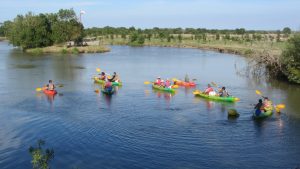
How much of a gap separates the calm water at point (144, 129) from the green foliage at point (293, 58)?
114cm

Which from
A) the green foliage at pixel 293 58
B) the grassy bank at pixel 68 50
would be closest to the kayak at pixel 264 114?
the green foliage at pixel 293 58

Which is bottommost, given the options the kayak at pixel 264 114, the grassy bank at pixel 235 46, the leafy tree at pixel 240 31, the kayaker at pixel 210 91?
the kayak at pixel 264 114

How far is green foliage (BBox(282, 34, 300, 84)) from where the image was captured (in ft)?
115

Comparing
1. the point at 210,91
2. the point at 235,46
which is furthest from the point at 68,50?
the point at 210,91

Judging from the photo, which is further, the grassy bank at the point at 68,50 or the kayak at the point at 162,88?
the grassy bank at the point at 68,50

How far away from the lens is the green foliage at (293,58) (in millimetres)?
34969

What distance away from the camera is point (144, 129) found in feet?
71.5

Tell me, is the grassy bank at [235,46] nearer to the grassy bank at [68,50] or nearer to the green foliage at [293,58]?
A: the green foliage at [293,58]

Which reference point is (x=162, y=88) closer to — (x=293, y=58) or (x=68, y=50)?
(x=293, y=58)

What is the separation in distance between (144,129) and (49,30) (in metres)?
66.5

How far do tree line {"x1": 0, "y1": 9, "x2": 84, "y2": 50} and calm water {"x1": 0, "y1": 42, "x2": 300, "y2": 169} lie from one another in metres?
45.0

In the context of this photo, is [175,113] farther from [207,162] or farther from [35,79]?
[35,79]

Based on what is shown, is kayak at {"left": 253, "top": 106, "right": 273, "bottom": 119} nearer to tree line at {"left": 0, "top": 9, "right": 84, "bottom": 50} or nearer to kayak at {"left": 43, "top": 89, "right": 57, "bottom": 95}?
kayak at {"left": 43, "top": 89, "right": 57, "bottom": 95}

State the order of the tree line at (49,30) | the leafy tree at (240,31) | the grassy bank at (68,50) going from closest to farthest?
the grassy bank at (68,50) < the tree line at (49,30) < the leafy tree at (240,31)
